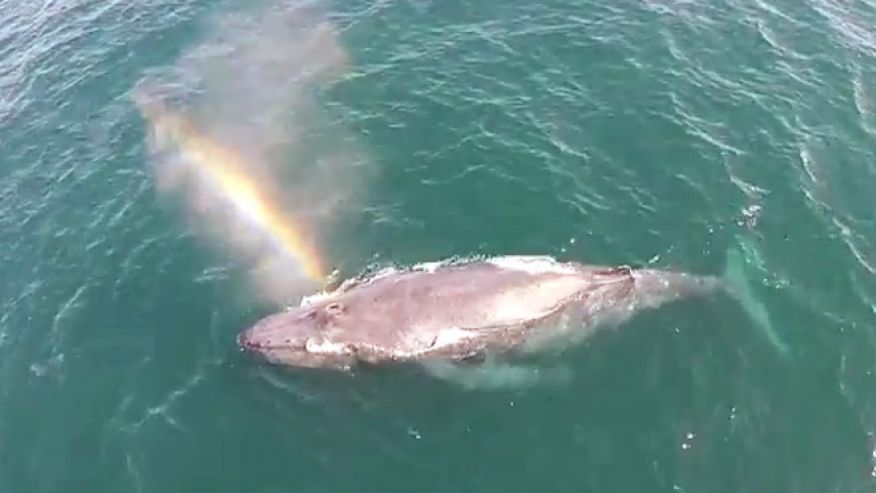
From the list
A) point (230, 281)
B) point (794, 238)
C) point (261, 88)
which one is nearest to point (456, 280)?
point (230, 281)

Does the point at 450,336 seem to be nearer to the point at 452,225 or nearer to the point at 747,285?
the point at 452,225

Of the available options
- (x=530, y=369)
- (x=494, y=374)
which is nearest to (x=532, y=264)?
(x=530, y=369)

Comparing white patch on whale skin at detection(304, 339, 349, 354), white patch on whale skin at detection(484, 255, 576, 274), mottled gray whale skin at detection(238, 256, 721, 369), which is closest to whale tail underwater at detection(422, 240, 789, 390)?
mottled gray whale skin at detection(238, 256, 721, 369)

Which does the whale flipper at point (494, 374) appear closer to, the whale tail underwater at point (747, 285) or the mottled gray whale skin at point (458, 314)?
the mottled gray whale skin at point (458, 314)

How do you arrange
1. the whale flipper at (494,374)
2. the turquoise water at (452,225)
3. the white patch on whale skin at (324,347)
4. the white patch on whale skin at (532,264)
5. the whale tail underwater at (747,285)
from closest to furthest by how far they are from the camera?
the turquoise water at (452,225) → the whale flipper at (494,374) → the whale tail underwater at (747,285) → the white patch on whale skin at (324,347) → the white patch on whale skin at (532,264)

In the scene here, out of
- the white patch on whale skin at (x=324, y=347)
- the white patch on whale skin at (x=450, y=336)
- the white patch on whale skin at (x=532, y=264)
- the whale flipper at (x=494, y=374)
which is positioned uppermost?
the white patch on whale skin at (x=532, y=264)

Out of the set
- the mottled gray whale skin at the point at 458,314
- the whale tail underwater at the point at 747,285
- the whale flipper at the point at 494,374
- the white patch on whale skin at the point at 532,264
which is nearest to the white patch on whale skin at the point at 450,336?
the mottled gray whale skin at the point at 458,314
